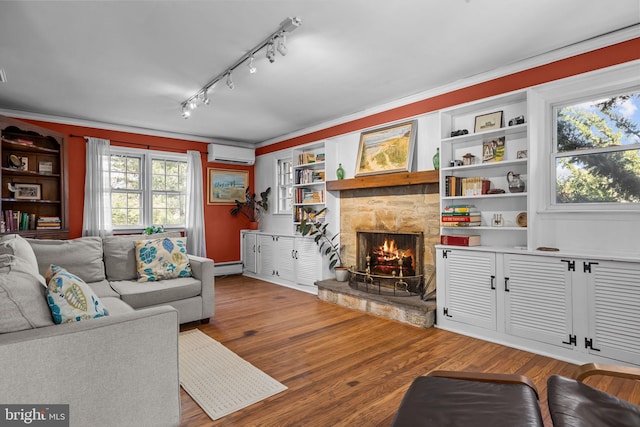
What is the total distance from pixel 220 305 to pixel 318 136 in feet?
9.45

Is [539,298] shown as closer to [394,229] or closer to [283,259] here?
[394,229]

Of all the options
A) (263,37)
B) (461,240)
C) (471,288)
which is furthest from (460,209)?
(263,37)

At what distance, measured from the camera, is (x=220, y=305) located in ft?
14.4

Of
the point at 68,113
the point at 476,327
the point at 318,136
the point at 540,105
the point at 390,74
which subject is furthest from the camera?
the point at 318,136

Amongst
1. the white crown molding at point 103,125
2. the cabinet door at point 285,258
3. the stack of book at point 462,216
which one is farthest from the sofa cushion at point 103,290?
the stack of book at point 462,216

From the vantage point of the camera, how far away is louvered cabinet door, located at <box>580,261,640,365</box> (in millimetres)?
2438

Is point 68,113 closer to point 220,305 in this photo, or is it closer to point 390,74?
point 220,305

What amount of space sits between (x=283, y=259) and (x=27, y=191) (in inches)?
144

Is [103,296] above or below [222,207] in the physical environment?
below

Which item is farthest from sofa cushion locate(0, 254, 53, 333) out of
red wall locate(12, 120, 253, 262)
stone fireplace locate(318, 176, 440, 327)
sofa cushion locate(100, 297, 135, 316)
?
red wall locate(12, 120, 253, 262)

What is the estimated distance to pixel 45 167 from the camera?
15.4ft

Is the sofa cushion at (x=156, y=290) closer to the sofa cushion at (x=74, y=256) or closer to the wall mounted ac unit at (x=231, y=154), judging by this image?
the sofa cushion at (x=74, y=256)

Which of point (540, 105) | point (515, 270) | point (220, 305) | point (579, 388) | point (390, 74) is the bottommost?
point (220, 305)

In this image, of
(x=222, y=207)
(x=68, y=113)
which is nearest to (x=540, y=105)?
(x=222, y=207)
